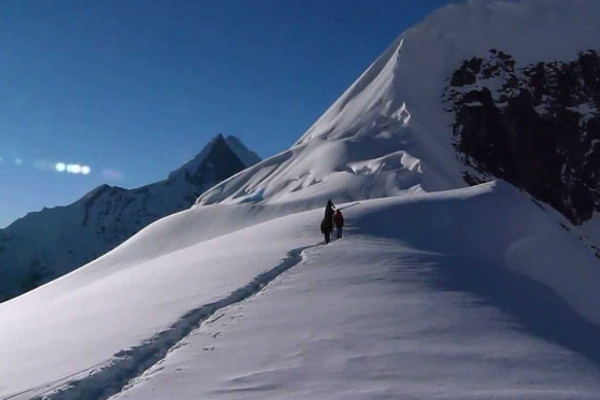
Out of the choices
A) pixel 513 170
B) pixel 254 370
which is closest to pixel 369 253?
pixel 254 370

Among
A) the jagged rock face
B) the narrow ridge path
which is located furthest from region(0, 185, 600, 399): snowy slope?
the jagged rock face

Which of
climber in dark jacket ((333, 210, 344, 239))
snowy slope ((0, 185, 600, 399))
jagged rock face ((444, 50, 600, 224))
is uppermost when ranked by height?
jagged rock face ((444, 50, 600, 224))

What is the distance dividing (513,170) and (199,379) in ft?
279

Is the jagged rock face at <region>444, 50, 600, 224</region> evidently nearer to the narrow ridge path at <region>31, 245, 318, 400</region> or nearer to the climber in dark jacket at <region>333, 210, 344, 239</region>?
the climber in dark jacket at <region>333, 210, 344, 239</region>

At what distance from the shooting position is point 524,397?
7.48m

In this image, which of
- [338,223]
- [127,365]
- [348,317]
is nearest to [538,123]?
[338,223]

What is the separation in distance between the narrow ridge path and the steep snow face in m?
34.1

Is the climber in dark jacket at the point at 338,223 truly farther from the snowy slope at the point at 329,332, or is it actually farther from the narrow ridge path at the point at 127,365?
the narrow ridge path at the point at 127,365

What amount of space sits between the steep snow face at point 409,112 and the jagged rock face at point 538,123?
2.33 meters

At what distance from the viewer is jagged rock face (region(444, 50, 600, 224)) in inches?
3410

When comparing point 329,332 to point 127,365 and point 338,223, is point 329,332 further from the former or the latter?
point 338,223

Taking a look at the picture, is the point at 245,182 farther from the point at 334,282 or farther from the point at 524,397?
the point at 524,397

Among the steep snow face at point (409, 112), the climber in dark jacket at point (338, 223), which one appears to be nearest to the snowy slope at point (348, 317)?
the climber in dark jacket at point (338, 223)

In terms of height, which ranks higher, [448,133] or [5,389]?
[448,133]
